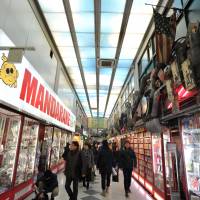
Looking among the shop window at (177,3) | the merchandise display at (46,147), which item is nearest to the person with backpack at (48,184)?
the merchandise display at (46,147)

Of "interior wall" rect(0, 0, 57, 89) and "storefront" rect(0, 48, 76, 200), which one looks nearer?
"storefront" rect(0, 48, 76, 200)

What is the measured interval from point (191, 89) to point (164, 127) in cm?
189

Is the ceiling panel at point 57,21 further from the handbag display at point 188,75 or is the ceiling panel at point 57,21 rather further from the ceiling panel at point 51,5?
the handbag display at point 188,75

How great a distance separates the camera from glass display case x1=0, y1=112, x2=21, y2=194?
143 inches

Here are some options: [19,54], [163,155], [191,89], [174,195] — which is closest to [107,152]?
[163,155]

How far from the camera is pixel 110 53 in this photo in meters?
6.98

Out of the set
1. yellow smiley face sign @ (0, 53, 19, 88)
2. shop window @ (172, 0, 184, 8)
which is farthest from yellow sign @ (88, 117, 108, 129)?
yellow smiley face sign @ (0, 53, 19, 88)

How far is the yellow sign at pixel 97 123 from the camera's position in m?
25.6

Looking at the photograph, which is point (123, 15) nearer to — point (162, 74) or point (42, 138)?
point (162, 74)

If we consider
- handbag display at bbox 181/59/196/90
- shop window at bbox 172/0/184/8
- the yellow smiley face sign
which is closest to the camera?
handbag display at bbox 181/59/196/90

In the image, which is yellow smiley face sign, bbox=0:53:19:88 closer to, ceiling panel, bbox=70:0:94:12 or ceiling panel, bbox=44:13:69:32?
ceiling panel, bbox=70:0:94:12

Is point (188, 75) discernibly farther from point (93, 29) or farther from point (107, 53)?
point (107, 53)

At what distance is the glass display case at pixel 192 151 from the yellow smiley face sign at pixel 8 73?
3148 millimetres

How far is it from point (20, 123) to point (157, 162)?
354cm
